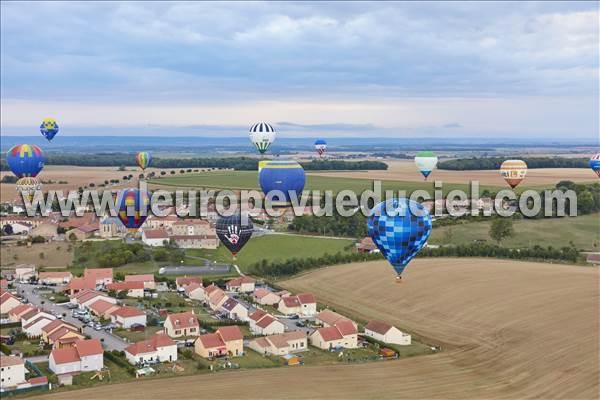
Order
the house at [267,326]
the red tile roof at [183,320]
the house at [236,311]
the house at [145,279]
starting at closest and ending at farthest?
the red tile roof at [183,320] < the house at [267,326] < the house at [236,311] < the house at [145,279]

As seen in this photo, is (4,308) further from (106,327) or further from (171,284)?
(171,284)

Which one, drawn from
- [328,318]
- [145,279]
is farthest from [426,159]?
[328,318]

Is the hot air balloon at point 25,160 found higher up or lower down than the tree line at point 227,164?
higher up

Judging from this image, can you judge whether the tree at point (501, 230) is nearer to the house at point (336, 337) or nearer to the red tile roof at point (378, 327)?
the red tile roof at point (378, 327)

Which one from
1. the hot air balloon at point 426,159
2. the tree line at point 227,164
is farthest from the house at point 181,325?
the tree line at point 227,164

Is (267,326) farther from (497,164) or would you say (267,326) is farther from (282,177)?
(497,164)

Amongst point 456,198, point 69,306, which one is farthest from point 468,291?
point 456,198
